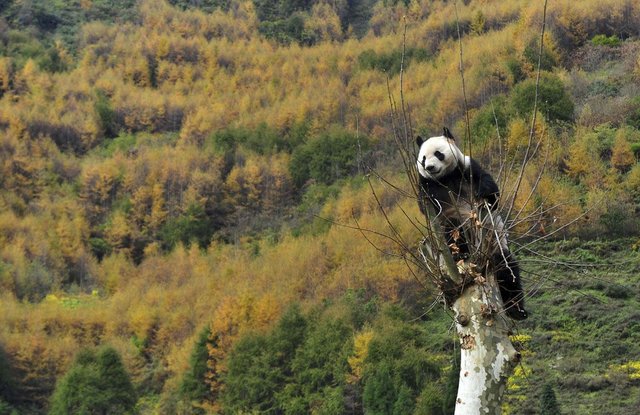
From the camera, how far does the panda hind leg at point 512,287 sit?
634 centimetres

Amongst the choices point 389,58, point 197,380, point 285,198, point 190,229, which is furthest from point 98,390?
point 389,58

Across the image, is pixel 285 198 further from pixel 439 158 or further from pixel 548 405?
pixel 439 158

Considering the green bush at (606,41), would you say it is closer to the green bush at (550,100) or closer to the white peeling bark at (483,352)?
the green bush at (550,100)

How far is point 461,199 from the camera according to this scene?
264 inches

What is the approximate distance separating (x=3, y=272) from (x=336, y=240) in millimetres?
24544

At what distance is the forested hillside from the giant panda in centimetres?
21

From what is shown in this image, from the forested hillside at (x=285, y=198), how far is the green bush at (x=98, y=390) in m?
0.12

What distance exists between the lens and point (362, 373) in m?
36.9

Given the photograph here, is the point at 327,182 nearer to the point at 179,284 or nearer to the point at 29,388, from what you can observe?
the point at 179,284

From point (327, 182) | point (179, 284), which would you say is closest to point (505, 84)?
point (327, 182)

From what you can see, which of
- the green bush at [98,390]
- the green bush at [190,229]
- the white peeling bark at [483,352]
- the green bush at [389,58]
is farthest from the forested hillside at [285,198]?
the white peeling bark at [483,352]

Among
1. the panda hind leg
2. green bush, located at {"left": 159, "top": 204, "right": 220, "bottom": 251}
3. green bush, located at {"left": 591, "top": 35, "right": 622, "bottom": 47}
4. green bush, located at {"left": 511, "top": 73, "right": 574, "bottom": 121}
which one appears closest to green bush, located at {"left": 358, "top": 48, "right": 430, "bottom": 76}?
green bush, located at {"left": 591, "top": 35, "right": 622, "bottom": 47}

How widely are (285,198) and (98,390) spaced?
41112 millimetres

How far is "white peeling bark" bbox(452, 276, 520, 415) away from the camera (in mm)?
5648
